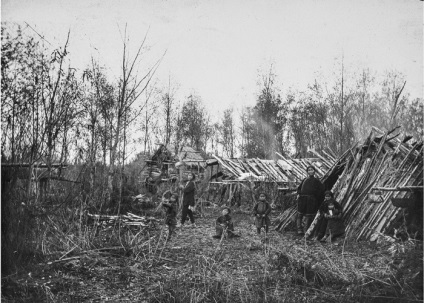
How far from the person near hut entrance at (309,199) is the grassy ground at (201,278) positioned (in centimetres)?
205

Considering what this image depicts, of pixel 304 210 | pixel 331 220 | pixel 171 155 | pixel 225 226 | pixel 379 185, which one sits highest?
pixel 171 155

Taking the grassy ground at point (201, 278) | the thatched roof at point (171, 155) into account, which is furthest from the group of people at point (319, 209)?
the thatched roof at point (171, 155)

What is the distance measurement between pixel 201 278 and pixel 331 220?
426 centimetres

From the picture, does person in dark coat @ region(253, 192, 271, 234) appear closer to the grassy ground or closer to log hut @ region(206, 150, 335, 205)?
the grassy ground

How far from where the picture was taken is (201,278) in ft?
14.0

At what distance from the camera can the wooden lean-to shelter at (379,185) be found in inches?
239

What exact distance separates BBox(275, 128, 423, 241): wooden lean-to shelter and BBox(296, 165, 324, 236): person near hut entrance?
0.48 meters

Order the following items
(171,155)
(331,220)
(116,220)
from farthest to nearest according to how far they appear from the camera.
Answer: (171,155)
(331,220)
(116,220)

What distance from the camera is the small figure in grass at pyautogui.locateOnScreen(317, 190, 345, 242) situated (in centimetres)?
730

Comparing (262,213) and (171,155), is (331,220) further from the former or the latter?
(171,155)

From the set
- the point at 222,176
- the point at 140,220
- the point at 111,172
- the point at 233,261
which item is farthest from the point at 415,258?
the point at 222,176

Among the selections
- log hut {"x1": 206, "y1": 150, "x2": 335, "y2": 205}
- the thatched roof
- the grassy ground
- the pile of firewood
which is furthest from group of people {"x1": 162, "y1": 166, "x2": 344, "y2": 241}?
the thatched roof

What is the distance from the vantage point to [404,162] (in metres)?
6.59

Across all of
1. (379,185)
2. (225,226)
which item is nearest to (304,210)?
(379,185)
